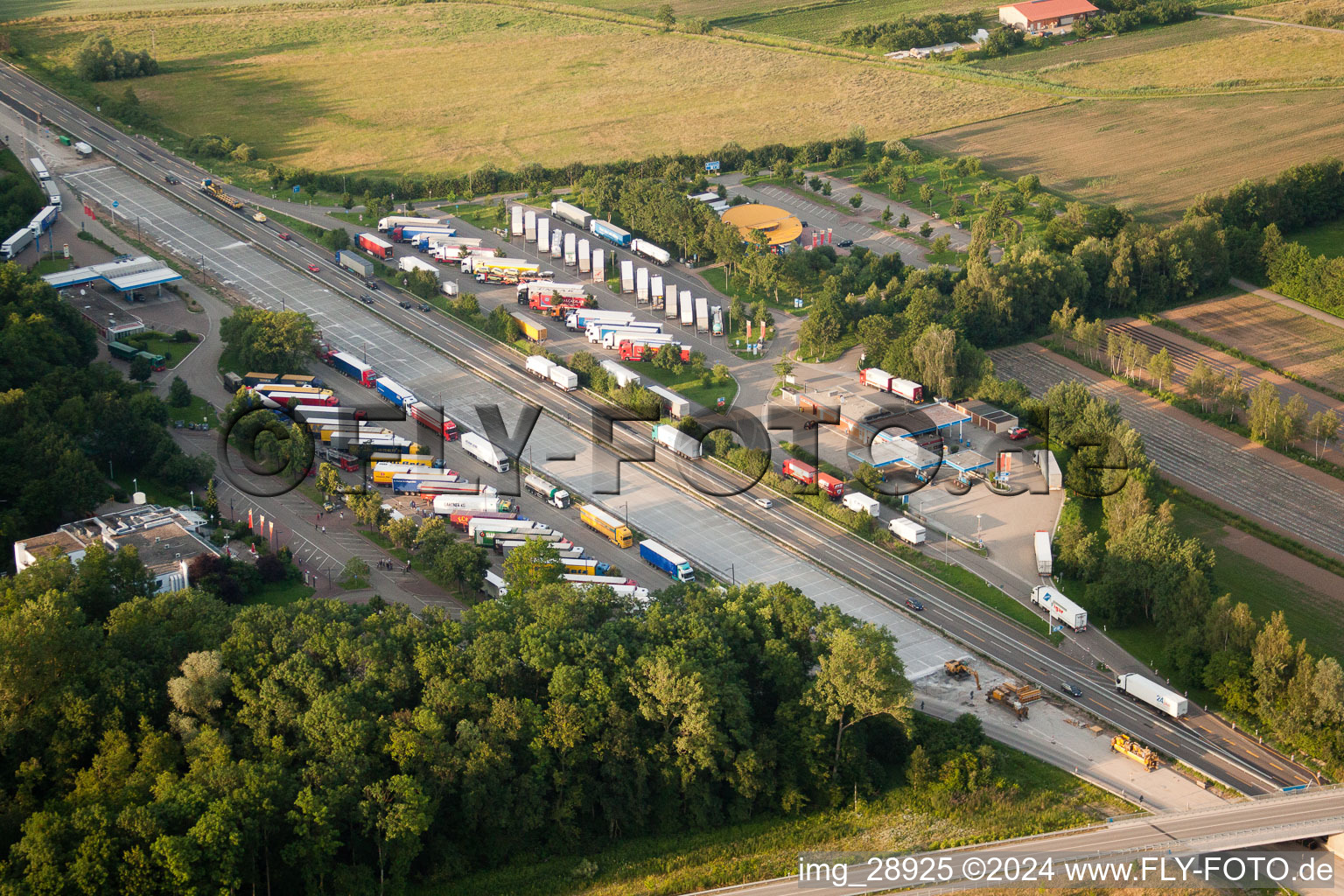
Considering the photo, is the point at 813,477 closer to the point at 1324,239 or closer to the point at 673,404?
the point at 673,404

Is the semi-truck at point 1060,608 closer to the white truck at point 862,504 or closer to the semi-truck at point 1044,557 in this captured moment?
the semi-truck at point 1044,557

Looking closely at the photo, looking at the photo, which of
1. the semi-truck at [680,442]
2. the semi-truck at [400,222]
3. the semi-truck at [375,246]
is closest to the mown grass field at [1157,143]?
the semi-truck at [400,222]

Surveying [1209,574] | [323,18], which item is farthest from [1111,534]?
[323,18]

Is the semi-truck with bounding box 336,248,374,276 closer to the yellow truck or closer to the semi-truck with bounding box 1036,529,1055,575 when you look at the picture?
the yellow truck

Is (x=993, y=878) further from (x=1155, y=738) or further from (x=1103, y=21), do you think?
(x=1103, y=21)

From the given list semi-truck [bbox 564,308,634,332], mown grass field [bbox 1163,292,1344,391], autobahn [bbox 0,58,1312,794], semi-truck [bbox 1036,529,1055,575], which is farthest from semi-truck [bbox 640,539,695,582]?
mown grass field [bbox 1163,292,1344,391]

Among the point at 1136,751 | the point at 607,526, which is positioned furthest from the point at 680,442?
the point at 1136,751

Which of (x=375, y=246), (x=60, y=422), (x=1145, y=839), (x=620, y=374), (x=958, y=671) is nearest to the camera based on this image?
(x=1145, y=839)
